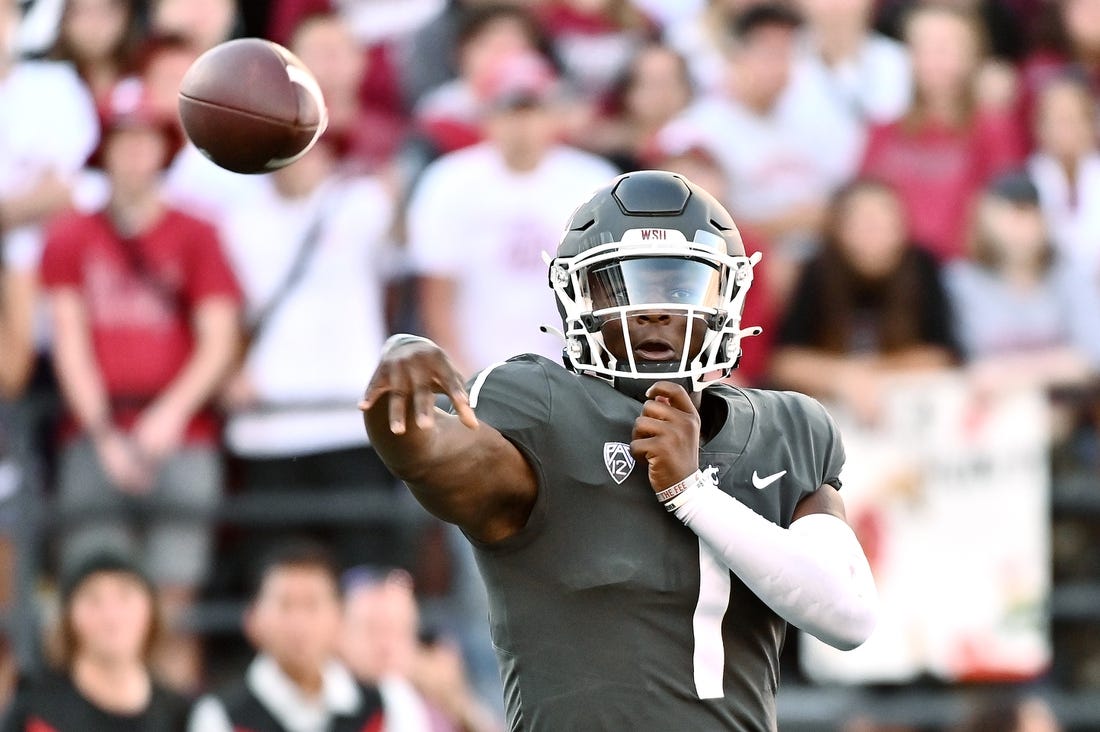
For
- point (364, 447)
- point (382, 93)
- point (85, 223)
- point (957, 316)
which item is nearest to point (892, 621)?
A: point (957, 316)

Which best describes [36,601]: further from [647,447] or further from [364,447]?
[647,447]

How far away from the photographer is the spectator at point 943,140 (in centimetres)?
729

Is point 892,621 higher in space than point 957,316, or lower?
lower

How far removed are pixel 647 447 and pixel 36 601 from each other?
4369mm

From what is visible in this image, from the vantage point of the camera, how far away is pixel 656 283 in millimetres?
2959

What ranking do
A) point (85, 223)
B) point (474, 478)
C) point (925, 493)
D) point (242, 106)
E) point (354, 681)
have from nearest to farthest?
point (474, 478) < point (242, 106) < point (354, 681) < point (85, 223) < point (925, 493)

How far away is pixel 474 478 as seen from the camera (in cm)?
270

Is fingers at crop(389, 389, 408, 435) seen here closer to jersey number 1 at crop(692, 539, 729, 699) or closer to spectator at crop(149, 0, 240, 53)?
jersey number 1 at crop(692, 539, 729, 699)

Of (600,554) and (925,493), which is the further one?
(925,493)

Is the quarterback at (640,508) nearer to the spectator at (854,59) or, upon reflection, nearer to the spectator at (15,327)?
the spectator at (15,327)

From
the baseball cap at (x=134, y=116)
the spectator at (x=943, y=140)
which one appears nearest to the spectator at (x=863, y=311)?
the spectator at (x=943, y=140)

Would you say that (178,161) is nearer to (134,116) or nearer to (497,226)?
(134,116)

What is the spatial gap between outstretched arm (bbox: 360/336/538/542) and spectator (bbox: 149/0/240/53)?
4563 millimetres

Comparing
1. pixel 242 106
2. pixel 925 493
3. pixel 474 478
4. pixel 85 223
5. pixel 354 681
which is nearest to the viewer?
pixel 474 478
